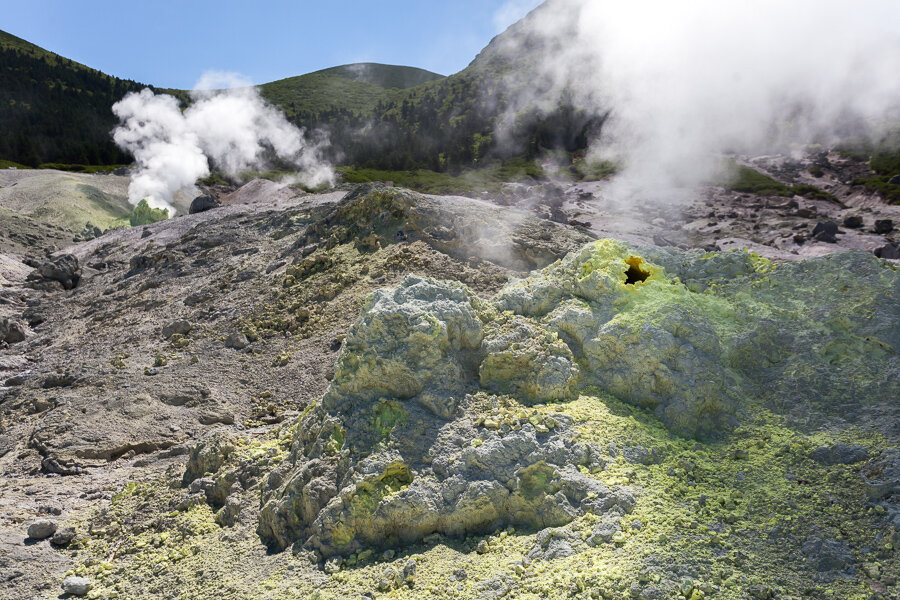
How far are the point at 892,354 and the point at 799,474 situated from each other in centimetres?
208

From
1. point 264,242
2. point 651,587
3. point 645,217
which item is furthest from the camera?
point 645,217

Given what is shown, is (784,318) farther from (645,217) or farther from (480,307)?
(645,217)

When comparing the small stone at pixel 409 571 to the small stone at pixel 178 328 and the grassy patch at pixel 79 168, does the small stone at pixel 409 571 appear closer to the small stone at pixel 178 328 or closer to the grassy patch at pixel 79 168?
the small stone at pixel 178 328

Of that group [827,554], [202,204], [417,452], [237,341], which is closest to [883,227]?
[237,341]

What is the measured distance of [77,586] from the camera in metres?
5.53

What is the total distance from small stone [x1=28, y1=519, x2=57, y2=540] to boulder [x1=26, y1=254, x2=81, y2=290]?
1803 cm

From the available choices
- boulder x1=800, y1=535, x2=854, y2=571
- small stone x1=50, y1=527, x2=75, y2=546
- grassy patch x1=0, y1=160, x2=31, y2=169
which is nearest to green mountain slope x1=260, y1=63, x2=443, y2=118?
grassy patch x1=0, y1=160, x2=31, y2=169

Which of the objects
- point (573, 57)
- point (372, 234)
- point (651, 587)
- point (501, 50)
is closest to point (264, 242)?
point (372, 234)

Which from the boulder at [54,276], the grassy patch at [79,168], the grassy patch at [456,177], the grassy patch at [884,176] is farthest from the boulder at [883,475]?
the grassy patch at [79,168]

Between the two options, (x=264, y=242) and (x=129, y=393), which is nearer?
(x=129, y=393)

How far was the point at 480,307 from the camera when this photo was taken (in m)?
7.24

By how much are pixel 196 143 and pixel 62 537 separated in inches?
2399

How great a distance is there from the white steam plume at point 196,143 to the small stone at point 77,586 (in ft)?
126

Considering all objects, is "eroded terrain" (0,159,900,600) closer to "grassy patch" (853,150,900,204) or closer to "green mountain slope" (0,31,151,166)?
"grassy patch" (853,150,900,204)
